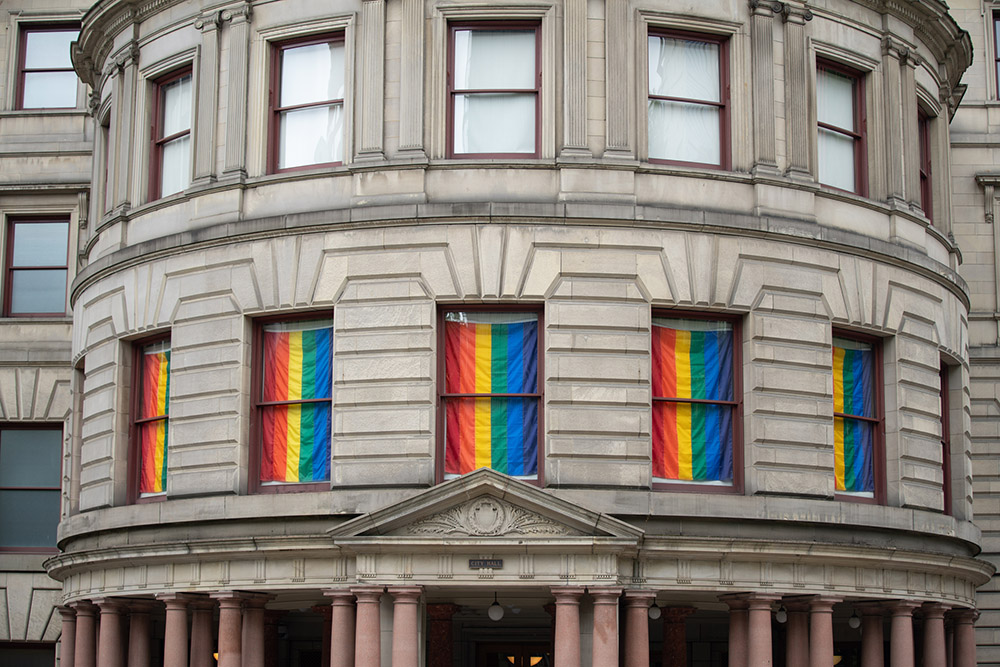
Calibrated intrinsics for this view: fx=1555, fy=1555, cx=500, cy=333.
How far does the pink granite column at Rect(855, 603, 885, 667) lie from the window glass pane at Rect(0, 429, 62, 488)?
57.9 ft

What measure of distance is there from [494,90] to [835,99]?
637 centimetres

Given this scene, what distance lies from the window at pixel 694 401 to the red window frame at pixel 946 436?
19.5 feet

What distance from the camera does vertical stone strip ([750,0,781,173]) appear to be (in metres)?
25.3

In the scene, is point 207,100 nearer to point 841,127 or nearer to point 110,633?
point 110,633

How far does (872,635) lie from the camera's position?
25750 mm

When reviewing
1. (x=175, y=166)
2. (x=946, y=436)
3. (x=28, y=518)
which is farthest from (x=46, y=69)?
(x=946, y=436)

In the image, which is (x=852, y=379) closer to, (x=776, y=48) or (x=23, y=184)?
(x=776, y=48)

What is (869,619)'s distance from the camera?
25.8 metres

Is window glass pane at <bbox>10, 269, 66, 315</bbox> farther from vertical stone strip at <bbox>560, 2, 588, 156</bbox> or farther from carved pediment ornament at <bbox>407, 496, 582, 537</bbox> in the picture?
carved pediment ornament at <bbox>407, 496, 582, 537</bbox>

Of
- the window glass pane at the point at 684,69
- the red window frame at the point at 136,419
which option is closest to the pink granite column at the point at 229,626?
the red window frame at the point at 136,419

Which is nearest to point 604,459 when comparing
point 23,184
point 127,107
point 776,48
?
point 776,48

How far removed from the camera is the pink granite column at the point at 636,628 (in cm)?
2272

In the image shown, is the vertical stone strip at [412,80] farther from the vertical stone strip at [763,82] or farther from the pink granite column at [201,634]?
the pink granite column at [201,634]

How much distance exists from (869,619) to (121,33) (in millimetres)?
17001
